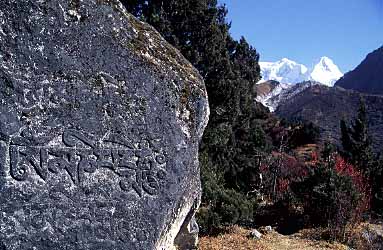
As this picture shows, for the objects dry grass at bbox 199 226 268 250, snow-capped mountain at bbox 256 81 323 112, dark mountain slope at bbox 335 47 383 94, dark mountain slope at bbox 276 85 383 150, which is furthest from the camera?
dark mountain slope at bbox 335 47 383 94

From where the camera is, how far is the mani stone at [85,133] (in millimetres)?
3838

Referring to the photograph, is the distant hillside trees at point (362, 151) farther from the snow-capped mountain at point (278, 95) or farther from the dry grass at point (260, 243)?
the snow-capped mountain at point (278, 95)

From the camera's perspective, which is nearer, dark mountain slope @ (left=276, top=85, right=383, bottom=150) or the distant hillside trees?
the distant hillside trees

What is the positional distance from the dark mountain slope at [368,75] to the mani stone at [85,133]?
5394 cm

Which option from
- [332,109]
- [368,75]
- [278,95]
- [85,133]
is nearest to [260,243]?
[85,133]

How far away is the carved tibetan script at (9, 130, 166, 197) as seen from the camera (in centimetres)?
384

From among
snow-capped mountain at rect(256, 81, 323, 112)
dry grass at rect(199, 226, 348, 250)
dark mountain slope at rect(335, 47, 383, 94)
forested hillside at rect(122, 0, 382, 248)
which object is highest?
dark mountain slope at rect(335, 47, 383, 94)

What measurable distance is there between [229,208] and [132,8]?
5.21 m

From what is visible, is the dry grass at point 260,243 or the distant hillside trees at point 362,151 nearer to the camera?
the dry grass at point 260,243

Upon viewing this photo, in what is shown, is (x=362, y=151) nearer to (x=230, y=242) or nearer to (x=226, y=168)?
(x=226, y=168)

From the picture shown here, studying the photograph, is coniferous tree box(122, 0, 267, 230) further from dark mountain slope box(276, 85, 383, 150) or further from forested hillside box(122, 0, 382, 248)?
dark mountain slope box(276, 85, 383, 150)

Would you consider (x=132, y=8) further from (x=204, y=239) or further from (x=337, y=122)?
(x=337, y=122)

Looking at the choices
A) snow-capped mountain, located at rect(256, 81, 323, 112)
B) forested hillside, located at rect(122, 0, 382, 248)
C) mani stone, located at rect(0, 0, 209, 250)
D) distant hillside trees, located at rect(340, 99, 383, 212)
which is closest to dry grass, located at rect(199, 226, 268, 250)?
forested hillside, located at rect(122, 0, 382, 248)

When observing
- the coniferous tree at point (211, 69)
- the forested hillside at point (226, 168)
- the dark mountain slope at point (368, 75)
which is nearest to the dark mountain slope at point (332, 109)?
the dark mountain slope at point (368, 75)
